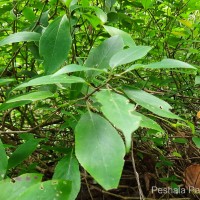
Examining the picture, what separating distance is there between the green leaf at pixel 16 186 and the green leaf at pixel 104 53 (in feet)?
0.83

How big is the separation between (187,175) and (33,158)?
57 cm

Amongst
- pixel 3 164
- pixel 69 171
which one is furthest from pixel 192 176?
pixel 3 164

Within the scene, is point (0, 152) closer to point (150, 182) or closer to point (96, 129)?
point (96, 129)

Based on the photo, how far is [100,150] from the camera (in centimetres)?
45

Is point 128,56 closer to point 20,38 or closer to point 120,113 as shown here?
point 120,113

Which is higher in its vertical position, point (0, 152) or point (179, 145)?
point (0, 152)

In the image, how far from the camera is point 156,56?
→ 4.86ft

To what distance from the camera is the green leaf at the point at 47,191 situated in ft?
1.50

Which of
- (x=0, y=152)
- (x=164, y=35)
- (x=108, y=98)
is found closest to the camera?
(x=108, y=98)

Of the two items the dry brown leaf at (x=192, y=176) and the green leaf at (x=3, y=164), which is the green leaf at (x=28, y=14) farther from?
the dry brown leaf at (x=192, y=176)

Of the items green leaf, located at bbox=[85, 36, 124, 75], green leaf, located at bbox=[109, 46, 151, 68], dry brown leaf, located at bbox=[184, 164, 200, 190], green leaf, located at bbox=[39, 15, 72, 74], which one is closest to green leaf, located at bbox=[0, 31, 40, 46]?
green leaf, located at bbox=[39, 15, 72, 74]

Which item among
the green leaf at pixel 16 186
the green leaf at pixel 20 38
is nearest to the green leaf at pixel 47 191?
the green leaf at pixel 16 186

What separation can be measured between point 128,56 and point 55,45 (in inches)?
8.1

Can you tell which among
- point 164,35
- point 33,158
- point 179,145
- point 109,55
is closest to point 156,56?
point 164,35
